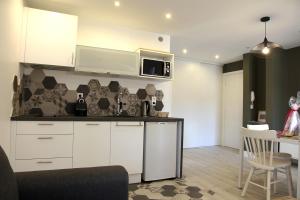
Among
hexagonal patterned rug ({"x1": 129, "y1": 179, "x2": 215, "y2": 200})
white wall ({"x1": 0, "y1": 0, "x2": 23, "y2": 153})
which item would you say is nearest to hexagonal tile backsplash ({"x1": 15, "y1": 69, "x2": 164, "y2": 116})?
white wall ({"x1": 0, "y1": 0, "x2": 23, "y2": 153})

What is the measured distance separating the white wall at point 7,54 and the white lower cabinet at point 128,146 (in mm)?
1200

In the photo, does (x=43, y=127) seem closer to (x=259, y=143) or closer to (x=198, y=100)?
(x=259, y=143)

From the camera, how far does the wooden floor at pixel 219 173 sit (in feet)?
8.87

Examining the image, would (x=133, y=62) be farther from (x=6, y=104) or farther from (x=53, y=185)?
(x=53, y=185)

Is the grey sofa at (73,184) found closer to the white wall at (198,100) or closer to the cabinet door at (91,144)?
the cabinet door at (91,144)

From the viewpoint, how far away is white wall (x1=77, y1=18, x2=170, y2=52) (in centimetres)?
331

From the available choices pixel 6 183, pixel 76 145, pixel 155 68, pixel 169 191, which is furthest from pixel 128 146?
pixel 6 183

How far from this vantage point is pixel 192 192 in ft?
8.87

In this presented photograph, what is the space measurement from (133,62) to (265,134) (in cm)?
203

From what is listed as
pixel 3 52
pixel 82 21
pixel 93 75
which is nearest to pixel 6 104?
pixel 3 52

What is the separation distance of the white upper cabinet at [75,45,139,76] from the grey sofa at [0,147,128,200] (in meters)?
1.98

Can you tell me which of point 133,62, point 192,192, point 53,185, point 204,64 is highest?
point 204,64

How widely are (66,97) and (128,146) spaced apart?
1209 mm

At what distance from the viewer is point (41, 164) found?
2568 mm
